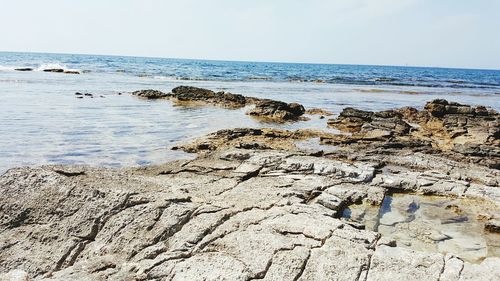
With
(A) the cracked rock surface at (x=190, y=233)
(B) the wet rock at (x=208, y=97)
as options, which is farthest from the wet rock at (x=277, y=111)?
(A) the cracked rock surface at (x=190, y=233)

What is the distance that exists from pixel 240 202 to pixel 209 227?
3.53 feet

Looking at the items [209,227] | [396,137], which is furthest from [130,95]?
[209,227]

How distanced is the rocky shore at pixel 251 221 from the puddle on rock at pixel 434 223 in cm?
3

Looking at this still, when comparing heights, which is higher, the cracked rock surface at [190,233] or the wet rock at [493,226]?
the cracked rock surface at [190,233]

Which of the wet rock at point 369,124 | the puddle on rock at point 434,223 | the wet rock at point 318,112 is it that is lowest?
the puddle on rock at point 434,223

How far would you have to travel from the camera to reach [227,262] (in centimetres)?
464

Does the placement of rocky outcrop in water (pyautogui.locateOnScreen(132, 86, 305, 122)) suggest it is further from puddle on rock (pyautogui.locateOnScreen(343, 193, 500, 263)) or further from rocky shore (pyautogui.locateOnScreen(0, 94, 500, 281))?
puddle on rock (pyautogui.locateOnScreen(343, 193, 500, 263))

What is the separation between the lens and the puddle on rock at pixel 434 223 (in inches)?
232

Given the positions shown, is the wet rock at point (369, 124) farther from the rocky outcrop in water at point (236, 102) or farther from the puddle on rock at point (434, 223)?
the puddle on rock at point (434, 223)

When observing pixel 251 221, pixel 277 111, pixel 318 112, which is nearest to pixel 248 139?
pixel 277 111

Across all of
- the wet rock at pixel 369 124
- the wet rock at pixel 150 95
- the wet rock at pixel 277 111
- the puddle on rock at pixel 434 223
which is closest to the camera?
the puddle on rock at pixel 434 223

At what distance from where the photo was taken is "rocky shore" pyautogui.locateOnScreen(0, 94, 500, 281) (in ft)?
15.3

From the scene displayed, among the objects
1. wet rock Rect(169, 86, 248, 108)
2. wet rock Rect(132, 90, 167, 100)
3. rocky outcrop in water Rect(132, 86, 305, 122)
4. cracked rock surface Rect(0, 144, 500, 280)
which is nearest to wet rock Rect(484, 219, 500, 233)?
cracked rock surface Rect(0, 144, 500, 280)

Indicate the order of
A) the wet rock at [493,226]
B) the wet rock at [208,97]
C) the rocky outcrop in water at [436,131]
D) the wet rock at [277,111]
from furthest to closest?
the wet rock at [208,97] → the wet rock at [277,111] → the rocky outcrop in water at [436,131] → the wet rock at [493,226]
